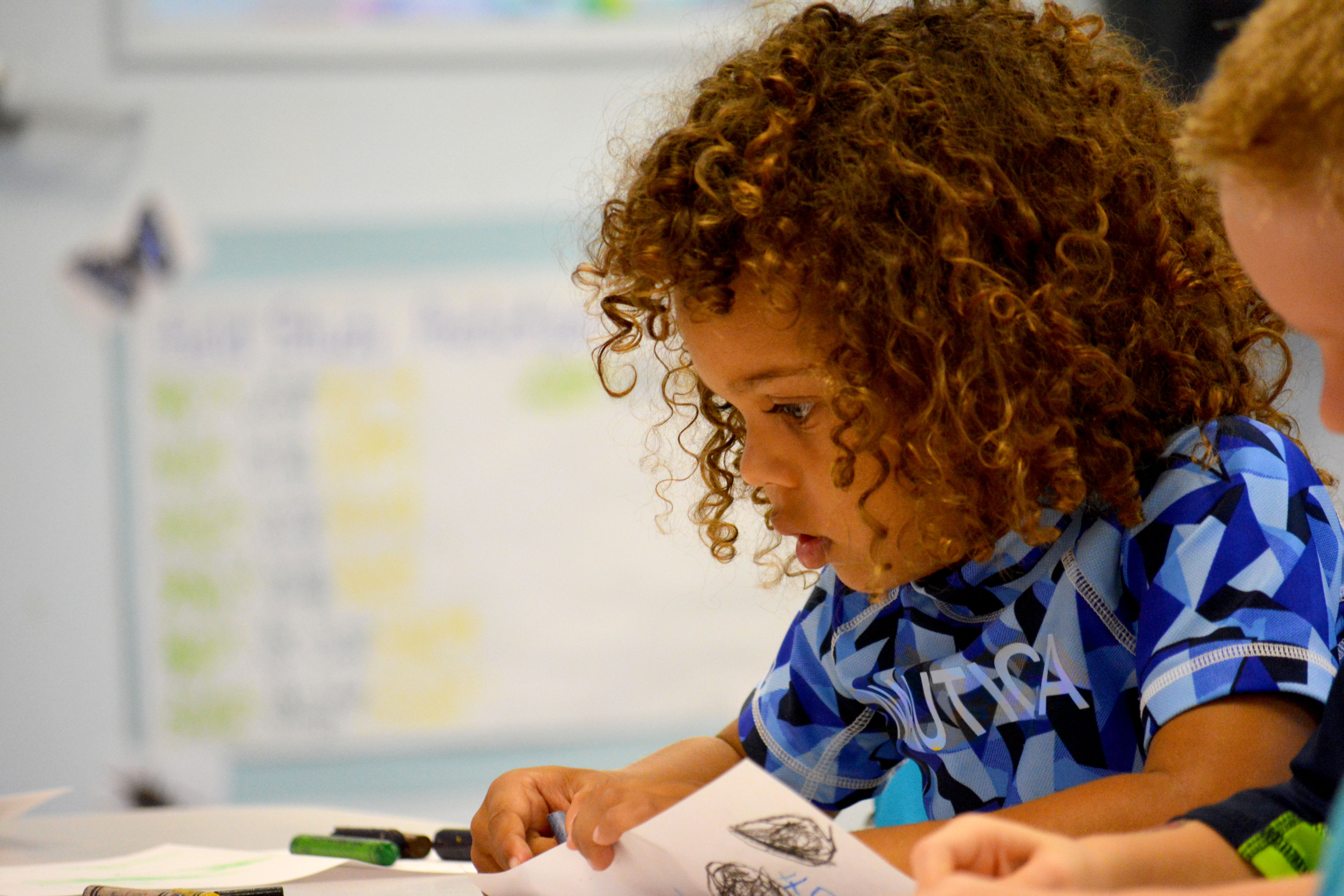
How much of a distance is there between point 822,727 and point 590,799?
18 cm

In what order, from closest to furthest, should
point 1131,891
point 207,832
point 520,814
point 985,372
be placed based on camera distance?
point 1131,891, point 985,372, point 520,814, point 207,832

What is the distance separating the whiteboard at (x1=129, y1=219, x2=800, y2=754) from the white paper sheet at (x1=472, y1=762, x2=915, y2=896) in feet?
3.80

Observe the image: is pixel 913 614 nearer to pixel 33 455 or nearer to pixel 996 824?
pixel 996 824

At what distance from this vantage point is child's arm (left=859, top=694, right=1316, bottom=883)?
42 centimetres

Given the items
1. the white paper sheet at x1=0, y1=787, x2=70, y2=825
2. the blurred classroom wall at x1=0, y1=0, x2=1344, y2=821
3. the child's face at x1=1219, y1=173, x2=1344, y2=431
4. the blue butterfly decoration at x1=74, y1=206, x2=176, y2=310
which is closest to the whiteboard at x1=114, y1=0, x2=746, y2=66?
the blurred classroom wall at x1=0, y1=0, x2=1344, y2=821

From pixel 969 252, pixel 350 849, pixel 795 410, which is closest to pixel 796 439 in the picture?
pixel 795 410

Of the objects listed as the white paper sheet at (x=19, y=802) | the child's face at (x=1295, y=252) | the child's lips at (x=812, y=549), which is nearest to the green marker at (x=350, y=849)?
the white paper sheet at (x=19, y=802)

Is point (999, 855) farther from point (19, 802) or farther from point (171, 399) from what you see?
point (171, 399)

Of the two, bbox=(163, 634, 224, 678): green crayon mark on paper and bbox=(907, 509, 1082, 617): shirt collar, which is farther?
bbox=(163, 634, 224, 678): green crayon mark on paper

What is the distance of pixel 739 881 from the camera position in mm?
423

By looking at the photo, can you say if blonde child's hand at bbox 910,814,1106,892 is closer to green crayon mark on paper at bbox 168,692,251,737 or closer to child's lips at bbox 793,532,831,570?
child's lips at bbox 793,532,831,570

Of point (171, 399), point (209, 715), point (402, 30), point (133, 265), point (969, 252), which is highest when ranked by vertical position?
point (402, 30)

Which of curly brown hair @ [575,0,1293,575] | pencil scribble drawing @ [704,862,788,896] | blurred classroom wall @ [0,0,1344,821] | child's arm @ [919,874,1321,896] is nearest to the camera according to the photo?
child's arm @ [919,874,1321,896]

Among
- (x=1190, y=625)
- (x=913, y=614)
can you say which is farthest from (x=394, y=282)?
(x=1190, y=625)
